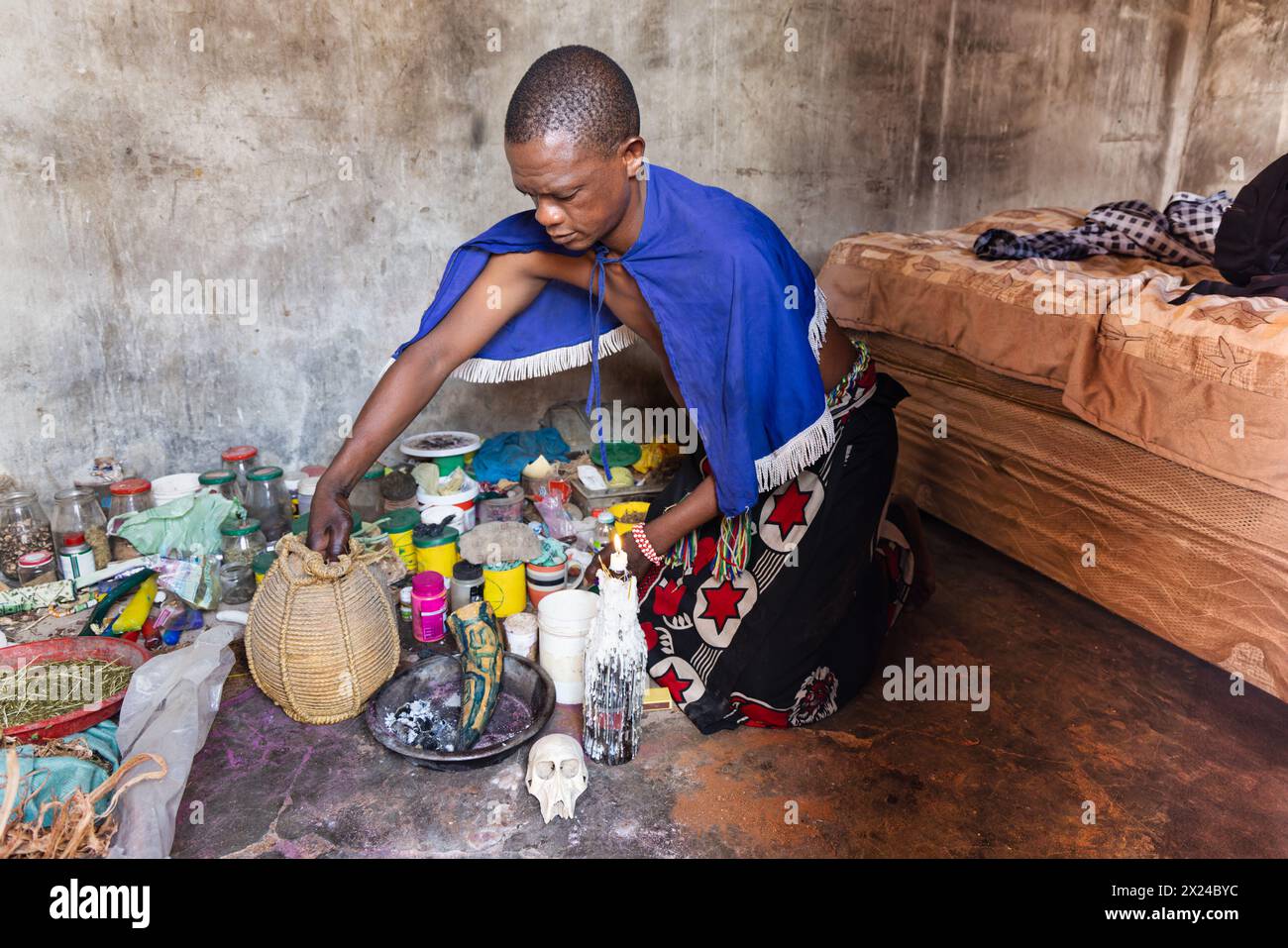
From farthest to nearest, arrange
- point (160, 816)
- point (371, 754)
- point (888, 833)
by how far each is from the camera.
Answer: point (371, 754) < point (888, 833) < point (160, 816)

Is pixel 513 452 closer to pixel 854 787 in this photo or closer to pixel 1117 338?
pixel 854 787

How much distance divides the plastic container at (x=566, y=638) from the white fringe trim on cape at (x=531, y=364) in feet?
2.02

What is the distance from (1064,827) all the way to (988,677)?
1.96 ft

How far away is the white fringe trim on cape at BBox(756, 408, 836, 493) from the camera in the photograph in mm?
1982

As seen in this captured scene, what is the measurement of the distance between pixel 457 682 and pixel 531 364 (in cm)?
88

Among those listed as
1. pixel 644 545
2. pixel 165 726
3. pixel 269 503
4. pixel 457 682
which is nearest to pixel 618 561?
pixel 644 545

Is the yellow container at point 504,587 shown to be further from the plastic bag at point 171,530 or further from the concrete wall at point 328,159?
the concrete wall at point 328,159

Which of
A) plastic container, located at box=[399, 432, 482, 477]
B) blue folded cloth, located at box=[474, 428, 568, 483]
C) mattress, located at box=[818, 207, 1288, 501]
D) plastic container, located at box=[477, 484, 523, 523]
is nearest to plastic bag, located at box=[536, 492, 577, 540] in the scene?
plastic container, located at box=[477, 484, 523, 523]

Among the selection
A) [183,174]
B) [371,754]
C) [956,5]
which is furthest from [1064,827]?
[956,5]

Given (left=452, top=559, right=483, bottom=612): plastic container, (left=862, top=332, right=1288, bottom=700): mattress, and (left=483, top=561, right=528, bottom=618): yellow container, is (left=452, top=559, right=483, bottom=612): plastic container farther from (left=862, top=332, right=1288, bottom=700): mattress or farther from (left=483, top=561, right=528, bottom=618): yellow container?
(left=862, top=332, right=1288, bottom=700): mattress

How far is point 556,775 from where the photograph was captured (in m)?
1.84

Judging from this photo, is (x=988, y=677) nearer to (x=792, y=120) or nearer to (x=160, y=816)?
(x=160, y=816)

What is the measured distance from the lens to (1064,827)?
6.18ft

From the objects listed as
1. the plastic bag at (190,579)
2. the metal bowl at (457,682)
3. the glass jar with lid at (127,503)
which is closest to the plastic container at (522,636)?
the metal bowl at (457,682)
